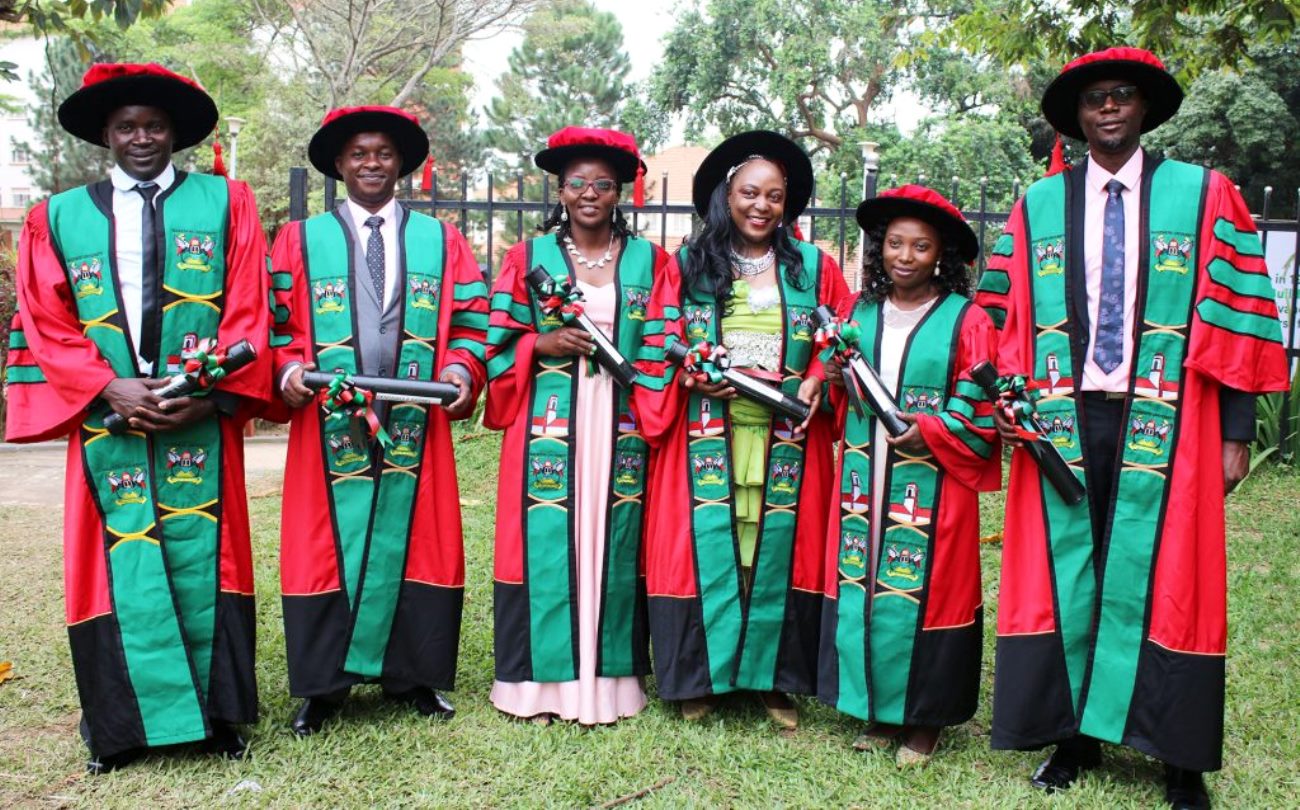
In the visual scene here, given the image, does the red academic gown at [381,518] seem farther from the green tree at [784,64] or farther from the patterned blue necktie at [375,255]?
the green tree at [784,64]

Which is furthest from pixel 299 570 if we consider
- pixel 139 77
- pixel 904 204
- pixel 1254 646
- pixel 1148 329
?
pixel 1254 646

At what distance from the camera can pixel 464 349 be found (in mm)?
4500

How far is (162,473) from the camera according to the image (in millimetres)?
4031

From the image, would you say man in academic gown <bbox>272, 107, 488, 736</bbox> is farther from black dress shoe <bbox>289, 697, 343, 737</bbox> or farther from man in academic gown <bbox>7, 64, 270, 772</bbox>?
man in academic gown <bbox>7, 64, 270, 772</bbox>

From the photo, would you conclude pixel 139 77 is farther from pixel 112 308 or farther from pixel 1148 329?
pixel 1148 329

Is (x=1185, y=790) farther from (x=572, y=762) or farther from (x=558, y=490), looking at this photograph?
(x=558, y=490)

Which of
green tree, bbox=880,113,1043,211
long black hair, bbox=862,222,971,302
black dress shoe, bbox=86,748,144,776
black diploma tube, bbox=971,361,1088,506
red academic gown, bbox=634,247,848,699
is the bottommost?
black dress shoe, bbox=86,748,144,776

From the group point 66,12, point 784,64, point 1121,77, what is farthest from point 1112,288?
point 784,64

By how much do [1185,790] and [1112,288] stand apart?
1680 mm

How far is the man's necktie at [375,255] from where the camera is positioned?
4387mm

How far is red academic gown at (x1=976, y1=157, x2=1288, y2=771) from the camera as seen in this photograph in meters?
3.67

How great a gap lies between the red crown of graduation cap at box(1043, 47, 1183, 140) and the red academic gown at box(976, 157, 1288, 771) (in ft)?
0.63

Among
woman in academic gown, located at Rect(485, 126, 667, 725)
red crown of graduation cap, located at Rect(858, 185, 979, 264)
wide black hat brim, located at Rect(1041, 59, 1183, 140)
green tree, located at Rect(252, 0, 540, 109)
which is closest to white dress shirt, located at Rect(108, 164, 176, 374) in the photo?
woman in academic gown, located at Rect(485, 126, 667, 725)

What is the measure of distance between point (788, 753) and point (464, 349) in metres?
1.98
